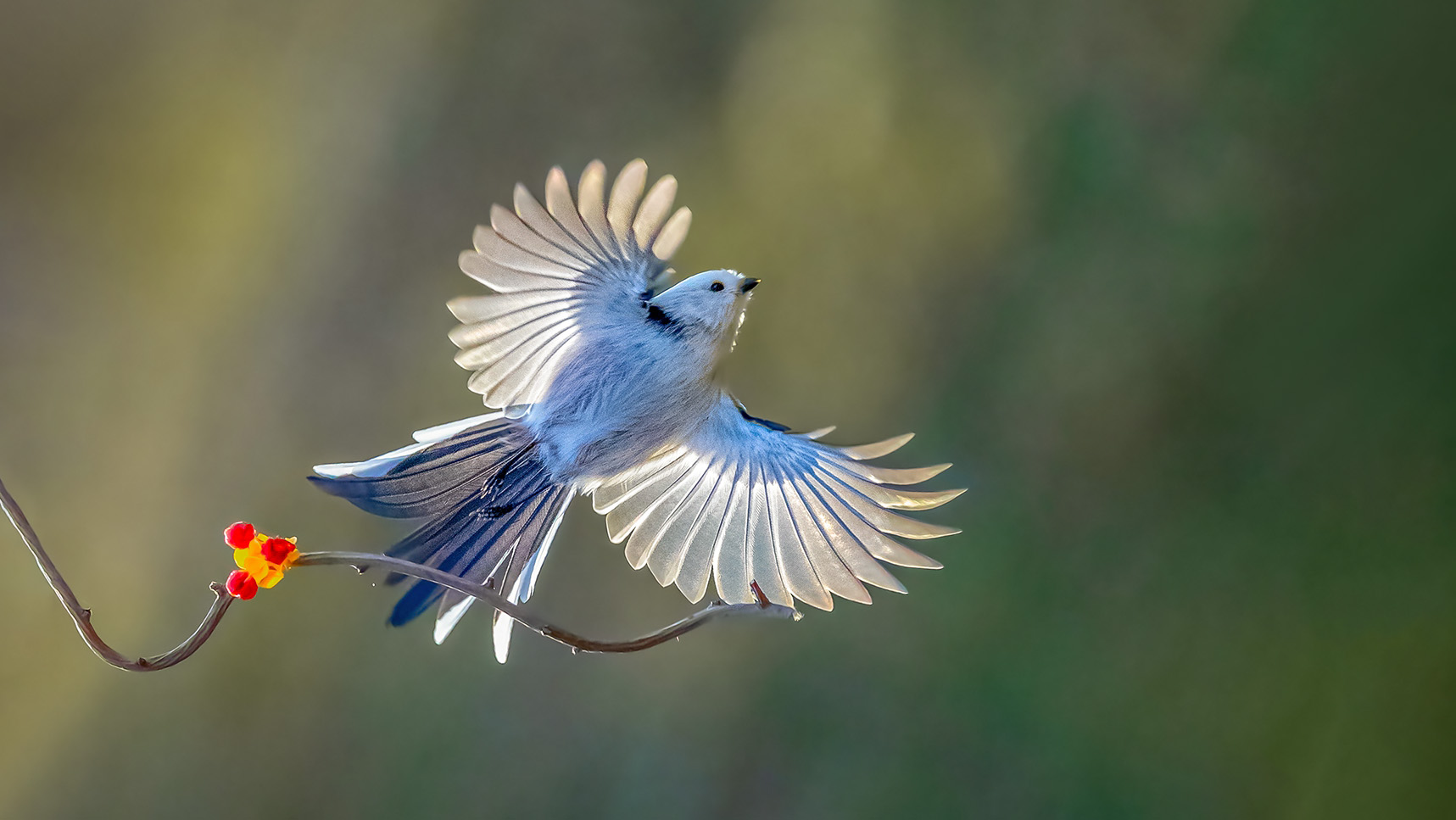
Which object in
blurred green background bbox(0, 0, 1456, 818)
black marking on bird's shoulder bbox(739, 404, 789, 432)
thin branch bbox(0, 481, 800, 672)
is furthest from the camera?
blurred green background bbox(0, 0, 1456, 818)

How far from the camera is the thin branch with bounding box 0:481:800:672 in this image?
415 mm

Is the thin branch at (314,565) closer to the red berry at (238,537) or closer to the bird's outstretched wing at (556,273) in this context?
the red berry at (238,537)

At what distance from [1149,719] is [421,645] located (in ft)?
2.57

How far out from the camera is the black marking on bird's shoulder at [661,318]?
660mm

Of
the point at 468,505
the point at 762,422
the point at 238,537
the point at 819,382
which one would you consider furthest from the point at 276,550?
the point at 819,382

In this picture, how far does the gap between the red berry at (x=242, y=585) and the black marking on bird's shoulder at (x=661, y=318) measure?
33 cm

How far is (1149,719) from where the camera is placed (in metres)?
0.96

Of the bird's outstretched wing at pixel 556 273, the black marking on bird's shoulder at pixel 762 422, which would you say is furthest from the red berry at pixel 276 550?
the black marking on bird's shoulder at pixel 762 422

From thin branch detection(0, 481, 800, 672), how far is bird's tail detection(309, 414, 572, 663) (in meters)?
0.13

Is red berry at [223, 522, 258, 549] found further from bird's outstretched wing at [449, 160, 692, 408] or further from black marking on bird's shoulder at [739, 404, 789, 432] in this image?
black marking on bird's shoulder at [739, 404, 789, 432]

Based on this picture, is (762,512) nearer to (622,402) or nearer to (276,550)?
(622,402)

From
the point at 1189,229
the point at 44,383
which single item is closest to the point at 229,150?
the point at 44,383

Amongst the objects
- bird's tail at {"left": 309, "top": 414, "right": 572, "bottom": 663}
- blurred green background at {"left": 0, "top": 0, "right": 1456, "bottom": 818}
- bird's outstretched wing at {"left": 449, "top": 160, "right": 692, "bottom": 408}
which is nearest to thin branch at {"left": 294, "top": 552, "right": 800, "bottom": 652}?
bird's tail at {"left": 309, "top": 414, "right": 572, "bottom": 663}

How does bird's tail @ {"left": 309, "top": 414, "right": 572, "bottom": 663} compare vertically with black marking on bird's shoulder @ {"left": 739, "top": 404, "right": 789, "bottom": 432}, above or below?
below
